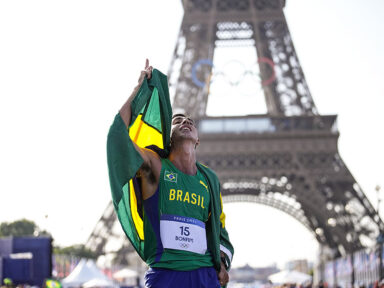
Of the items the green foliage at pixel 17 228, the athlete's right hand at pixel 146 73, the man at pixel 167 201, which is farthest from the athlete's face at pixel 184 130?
the green foliage at pixel 17 228

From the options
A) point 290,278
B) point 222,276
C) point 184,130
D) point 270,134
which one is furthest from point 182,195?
point 270,134

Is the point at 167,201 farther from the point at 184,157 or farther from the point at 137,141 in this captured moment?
the point at 137,141

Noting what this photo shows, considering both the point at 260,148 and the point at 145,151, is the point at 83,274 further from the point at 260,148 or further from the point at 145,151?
the point at 145,151

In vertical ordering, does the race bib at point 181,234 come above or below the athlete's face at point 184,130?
below

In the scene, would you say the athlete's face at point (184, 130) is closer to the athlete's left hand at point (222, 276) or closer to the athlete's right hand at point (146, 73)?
the athlete's right hand at point (146, 73)

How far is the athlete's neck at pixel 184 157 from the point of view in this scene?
403 cm

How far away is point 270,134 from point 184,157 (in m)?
34.4

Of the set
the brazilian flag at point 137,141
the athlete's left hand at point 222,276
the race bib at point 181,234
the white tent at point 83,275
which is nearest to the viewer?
the brazilian flag at point 137,141

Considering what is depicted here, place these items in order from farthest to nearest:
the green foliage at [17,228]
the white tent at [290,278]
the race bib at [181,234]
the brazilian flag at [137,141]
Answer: the green foliage at [17,228]
the white tent at [290,278]
the race bib at [181,234]
the brazilian flag at [137,141]

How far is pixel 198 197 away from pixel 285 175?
35.0 m

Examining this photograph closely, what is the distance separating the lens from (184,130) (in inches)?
160

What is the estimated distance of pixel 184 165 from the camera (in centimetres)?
404

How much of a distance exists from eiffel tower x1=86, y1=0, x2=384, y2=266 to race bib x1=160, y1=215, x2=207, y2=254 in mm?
32041

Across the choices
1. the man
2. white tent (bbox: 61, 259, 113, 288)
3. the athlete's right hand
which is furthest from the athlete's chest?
white tent (bbox: 61, 259, 113, 288)
